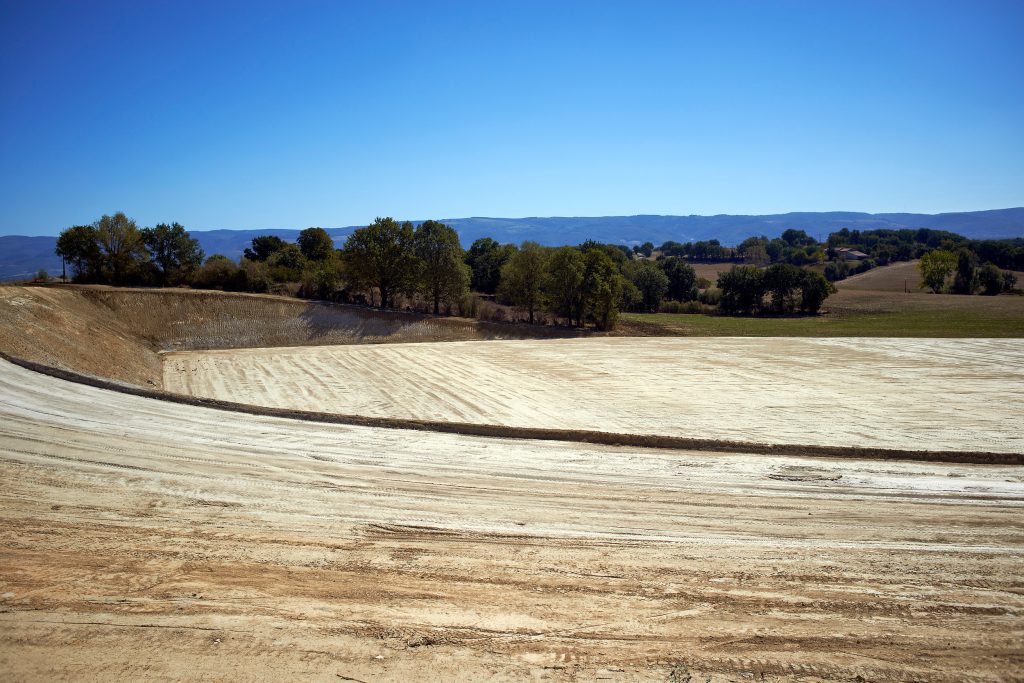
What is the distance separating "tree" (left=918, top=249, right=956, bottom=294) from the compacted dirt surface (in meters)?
103

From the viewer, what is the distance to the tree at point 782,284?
75.2m

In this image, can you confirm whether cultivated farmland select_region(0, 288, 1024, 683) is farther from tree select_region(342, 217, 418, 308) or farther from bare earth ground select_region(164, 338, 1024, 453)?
tree select_region(342, 217, 418, 308)

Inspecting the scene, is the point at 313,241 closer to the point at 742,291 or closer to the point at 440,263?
the point at 440,263

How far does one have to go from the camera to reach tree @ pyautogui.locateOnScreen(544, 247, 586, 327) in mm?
55062

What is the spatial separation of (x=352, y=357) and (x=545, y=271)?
25079 mm

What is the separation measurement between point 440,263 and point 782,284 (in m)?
45.6

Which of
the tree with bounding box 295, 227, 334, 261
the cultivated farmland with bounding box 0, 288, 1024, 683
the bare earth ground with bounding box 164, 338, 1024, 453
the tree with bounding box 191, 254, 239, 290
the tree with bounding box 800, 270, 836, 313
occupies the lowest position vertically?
the bare earth ground with bounding box 164, 338, 1024, 453

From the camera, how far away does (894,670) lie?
591cm

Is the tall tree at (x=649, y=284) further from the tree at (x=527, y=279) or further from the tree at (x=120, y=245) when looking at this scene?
the tree at (x=120, y=245)

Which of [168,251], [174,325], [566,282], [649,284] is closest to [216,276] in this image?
[168,251]

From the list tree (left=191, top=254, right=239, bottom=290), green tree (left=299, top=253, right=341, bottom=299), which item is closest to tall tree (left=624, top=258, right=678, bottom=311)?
green tree (left=299, top=253, right=341, bottom=299)

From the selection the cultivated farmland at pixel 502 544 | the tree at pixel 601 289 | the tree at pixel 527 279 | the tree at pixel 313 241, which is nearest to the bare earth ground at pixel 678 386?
the cultivated farmland at pixel 502 544

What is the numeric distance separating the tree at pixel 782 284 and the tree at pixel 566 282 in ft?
107

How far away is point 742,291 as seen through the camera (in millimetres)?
77250
